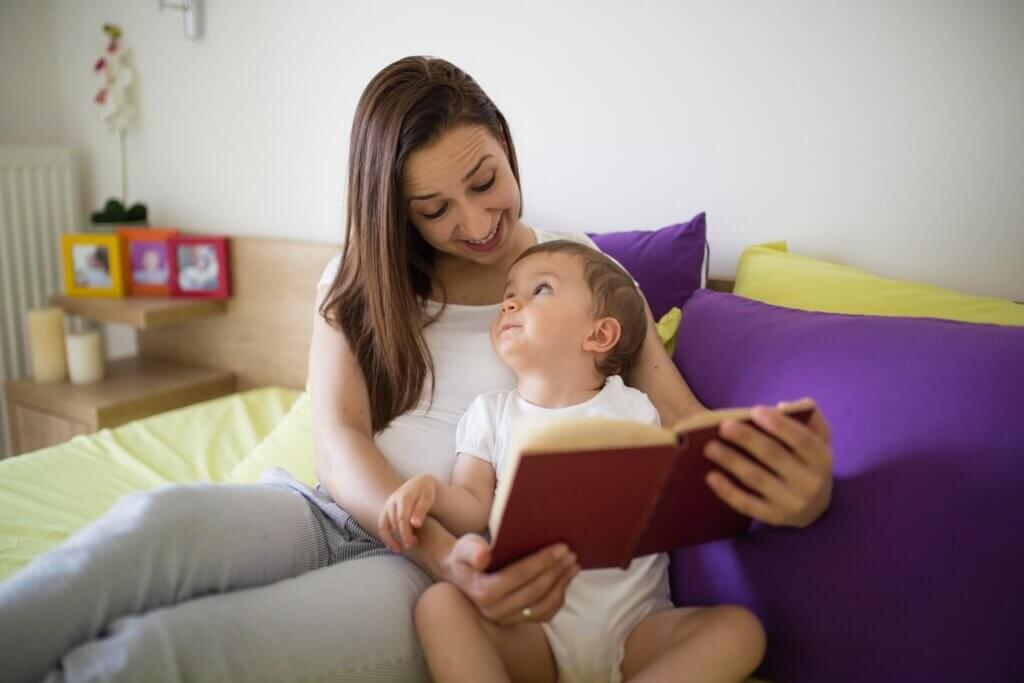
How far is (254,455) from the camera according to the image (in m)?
1.61

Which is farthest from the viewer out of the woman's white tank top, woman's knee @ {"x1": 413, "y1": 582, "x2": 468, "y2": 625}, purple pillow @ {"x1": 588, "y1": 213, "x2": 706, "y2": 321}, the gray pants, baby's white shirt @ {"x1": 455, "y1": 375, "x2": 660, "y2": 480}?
purple pillow @ {"x1": 588, "y1": 213, "x2": 706, "y2": 321}

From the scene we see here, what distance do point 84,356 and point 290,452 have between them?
1.06 m

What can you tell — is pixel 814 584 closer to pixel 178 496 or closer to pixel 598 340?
pixel 598 340

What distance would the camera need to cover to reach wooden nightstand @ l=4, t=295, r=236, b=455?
2135 mm

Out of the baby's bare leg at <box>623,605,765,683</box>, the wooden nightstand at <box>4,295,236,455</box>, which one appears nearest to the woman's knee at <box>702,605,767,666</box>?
A: the baby's bare leg at <box>623,605,765,683</box>

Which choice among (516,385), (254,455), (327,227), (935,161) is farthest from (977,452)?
(327,227)

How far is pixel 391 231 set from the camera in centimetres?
119

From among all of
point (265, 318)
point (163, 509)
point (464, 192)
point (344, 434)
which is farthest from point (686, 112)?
point (265, 318)

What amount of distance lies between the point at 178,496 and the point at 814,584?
28.8 inches

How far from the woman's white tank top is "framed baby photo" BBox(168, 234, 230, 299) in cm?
114

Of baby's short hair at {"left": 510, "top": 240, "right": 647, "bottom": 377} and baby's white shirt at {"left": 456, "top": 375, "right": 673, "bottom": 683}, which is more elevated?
baby's short hair at {"left": 510, "top": 240, "right": 647, "bottom": 377}

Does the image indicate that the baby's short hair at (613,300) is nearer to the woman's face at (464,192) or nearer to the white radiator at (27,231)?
the woman's face at (464,192)

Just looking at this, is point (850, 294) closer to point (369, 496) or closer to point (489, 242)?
point (489, 242)

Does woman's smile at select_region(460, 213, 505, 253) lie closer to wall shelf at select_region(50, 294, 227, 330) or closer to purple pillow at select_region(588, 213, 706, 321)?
purple pillow at select_region(588, 213, 706, 321)
